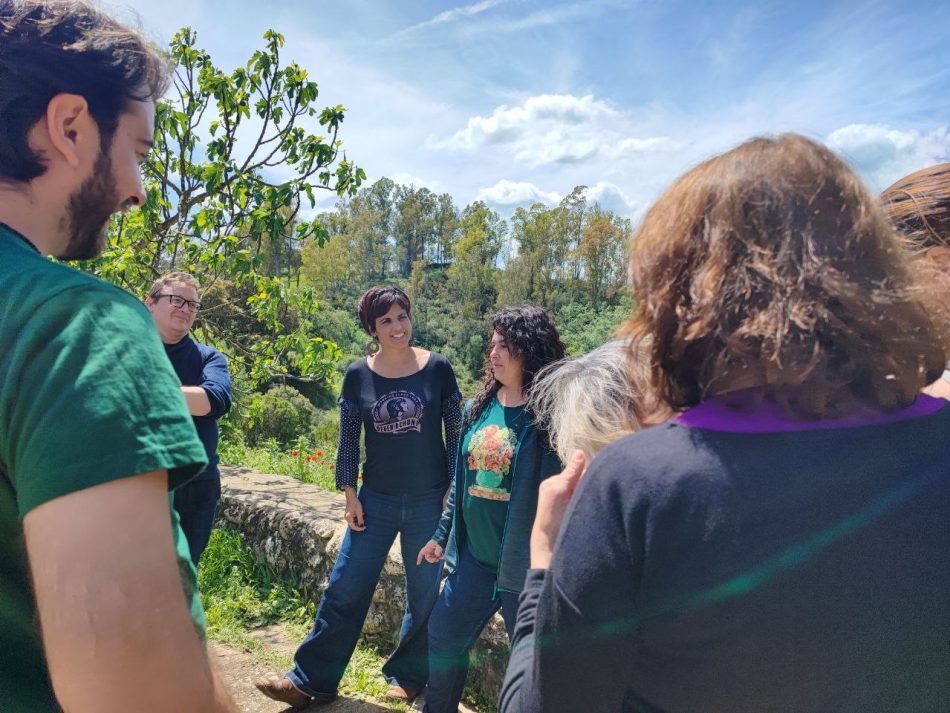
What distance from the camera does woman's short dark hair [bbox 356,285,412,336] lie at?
330 centimetres

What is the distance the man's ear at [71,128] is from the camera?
0.80 m

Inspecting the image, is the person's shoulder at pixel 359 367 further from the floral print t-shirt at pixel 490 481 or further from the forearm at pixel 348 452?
the floral print t-shirt at pixel 490 481

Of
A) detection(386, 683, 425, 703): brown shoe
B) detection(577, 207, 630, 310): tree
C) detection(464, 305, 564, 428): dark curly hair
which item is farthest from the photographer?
detection(577, 207, 630, 310): tree

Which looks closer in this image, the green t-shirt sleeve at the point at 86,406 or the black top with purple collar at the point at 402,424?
the green t-shirt sleeve at the point at 86,406

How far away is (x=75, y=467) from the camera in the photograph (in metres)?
0.59

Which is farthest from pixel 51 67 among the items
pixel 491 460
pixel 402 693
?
pixel 402 693

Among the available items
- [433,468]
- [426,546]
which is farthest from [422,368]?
[426,546]

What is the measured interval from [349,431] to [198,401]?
2.53 ft

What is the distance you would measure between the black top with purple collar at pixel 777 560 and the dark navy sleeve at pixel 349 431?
251 cm

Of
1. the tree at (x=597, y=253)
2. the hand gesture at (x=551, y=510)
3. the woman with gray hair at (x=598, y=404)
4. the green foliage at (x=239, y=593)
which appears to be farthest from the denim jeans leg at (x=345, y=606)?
the tree at (x=597, y=253)

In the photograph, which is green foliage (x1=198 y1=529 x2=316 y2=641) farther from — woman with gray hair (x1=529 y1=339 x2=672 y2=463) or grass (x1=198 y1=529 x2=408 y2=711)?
woman with gray hair (x1=529 y1=339 x2=672 y2=463)

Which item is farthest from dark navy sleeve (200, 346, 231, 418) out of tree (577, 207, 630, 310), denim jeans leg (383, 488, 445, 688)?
tree (577, 207, 630, 310)

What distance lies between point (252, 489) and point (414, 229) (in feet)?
228

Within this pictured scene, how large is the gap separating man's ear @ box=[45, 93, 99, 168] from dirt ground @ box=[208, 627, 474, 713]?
2433 millimetres
